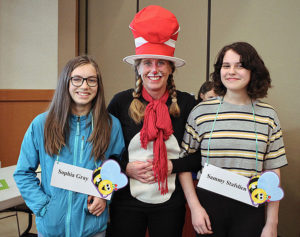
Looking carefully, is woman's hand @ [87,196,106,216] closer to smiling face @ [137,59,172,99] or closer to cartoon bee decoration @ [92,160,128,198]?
cartoon bee decoration @ [92,160,128,198]

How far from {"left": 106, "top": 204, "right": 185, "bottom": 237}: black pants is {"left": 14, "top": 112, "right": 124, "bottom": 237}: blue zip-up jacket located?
0.27 ft

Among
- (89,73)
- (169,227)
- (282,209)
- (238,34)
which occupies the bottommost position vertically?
(282,209)

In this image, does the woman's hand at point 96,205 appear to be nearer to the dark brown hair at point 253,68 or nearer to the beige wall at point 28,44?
the dark brown hair at point 253,68

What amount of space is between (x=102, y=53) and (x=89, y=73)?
3.10 m

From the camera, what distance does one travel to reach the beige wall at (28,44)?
13.2 ft

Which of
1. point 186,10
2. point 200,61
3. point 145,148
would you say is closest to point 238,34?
point 200,61

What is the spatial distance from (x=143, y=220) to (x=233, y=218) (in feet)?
1.40

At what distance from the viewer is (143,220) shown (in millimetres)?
1361

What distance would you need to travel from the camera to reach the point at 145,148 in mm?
1355

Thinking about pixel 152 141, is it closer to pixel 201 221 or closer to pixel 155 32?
pixel 201 221

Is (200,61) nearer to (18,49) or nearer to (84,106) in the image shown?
(84,106)

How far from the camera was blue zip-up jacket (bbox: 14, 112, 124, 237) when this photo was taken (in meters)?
1.22

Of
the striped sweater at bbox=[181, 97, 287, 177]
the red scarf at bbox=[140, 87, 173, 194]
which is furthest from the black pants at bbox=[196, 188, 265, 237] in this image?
the red scarf at bbox=[140, 87, 173, 194]

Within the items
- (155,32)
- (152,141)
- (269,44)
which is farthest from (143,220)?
(269,44)
